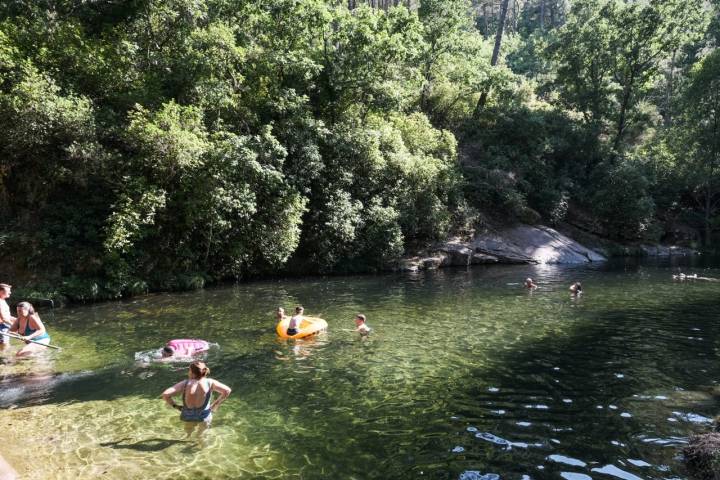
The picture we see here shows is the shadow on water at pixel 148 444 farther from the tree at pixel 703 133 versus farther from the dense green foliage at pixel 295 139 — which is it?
the tree at pixel 703 133

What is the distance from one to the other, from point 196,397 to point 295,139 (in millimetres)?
18814

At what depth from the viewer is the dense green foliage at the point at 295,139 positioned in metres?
20.2

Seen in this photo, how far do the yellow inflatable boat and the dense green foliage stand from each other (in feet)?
29.0

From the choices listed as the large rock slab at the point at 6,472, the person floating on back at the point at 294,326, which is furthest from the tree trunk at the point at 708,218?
the large rock slab at the point at 6,472

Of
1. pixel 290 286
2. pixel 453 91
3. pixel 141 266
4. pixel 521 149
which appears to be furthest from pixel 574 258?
pixel 141 266

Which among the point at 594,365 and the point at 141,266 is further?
the point at 141,266

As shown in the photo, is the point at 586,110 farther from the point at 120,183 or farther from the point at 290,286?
the point at 120,183

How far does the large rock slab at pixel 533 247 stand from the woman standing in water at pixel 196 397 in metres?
27.4

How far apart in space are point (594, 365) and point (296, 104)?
64.7ft

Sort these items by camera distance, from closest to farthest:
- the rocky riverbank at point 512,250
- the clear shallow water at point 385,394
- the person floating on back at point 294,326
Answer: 1. the clear shallow water at point 385,394
2. the person floating on back at point 294,326
3. the rocky riverbank at point 512,250

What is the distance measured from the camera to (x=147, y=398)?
9.70 metres

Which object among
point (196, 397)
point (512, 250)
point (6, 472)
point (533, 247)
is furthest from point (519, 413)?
point (533, 247)

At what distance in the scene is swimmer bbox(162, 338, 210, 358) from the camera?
12.0 m

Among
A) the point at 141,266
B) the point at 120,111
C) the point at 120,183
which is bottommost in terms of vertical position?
the point at 141,266
